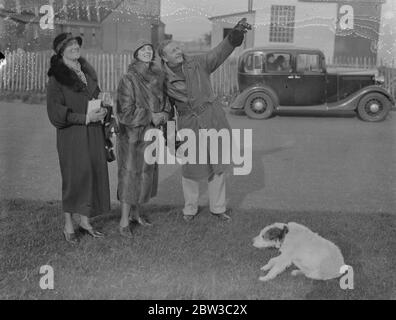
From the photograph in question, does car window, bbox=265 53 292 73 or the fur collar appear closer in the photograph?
the fur collar

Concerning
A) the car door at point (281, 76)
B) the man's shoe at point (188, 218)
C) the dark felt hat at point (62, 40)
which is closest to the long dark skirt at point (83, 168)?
the dark felt hat at point (62, 40)

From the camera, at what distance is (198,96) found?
378 cm

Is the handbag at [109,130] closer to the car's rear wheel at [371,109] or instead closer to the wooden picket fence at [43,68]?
the wooden picket fence at [43,68]

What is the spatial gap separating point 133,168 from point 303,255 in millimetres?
1279

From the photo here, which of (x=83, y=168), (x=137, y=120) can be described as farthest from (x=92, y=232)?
(x=137, y=120)

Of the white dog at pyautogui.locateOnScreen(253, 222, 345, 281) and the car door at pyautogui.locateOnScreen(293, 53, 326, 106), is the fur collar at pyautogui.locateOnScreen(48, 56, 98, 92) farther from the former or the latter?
the car door at pyautogui.locateOnScreen(293, 53, 326, 106)

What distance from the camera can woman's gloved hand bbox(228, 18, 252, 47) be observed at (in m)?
3.45

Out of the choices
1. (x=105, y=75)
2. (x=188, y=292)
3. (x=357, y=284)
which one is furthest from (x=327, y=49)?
(x=188, y=292)

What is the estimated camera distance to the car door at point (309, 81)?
225 inches

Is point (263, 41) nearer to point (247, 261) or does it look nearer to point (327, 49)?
point (327, 49)

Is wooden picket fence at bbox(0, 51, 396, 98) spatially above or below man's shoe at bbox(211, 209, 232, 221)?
above

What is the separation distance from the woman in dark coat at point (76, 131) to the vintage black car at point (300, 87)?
1.57 metres

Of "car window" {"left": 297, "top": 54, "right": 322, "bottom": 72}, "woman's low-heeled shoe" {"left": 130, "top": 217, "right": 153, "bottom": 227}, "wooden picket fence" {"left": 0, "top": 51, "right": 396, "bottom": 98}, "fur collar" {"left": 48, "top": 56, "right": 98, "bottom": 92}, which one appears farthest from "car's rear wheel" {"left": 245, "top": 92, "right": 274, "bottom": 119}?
"fur collar" {"left": 48, "top": 56, "right": 98, "bottom": 92}
